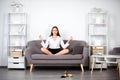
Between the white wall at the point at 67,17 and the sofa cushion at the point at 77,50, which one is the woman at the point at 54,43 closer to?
the sofa cushion at the point at 77,50

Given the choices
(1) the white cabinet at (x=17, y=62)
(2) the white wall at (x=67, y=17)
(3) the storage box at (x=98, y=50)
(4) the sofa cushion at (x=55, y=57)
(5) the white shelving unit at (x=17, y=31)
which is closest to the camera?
(4) the sofa cushion at (x=55, y=57)

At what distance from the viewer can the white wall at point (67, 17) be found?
802cm

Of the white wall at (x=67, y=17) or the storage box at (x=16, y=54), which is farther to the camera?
the white wall at (x=67, y=17)

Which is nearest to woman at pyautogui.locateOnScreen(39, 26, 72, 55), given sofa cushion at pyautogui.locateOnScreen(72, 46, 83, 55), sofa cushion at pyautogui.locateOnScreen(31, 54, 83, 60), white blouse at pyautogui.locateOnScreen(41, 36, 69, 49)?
white blouse at pyautogui.locateOnScreen(41, 36, 69, 49)

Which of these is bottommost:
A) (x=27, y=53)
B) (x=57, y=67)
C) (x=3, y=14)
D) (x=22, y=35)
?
(x=57, y=67)

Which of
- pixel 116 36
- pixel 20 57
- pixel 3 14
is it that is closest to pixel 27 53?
pixel 20 57

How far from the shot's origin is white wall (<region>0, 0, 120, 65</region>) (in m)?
8.02

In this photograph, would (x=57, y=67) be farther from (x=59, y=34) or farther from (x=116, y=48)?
(x=116, y=48)

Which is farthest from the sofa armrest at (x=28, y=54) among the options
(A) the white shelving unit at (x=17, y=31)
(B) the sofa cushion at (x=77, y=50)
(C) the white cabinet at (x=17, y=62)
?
(B) the sofa cushion at (x=77, y=50)

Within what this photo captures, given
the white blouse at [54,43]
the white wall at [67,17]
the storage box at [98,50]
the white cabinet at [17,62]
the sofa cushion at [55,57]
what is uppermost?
the white wall at [67,17]

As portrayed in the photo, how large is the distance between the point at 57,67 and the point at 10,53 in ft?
5.08

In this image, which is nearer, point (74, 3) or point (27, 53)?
point (27, 53)

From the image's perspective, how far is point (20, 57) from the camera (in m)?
7.34

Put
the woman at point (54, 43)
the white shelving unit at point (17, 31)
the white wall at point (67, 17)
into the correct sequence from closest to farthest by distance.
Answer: the woman at point (54, 43)
the white shelving unit at point (17, 31)
the white wall at point (67, 17)
